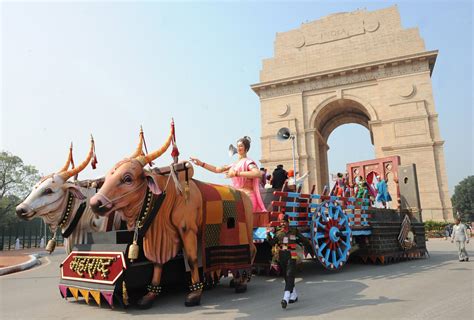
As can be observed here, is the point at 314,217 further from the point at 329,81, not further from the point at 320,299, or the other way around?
the point at 329,81

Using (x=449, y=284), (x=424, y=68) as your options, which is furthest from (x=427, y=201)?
(x=449, y=284)

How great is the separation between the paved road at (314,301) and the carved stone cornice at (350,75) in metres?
22.2

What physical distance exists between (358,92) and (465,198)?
52.5m

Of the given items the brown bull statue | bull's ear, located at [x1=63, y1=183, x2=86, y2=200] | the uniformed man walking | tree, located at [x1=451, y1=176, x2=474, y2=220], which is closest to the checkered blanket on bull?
the brown bull statue

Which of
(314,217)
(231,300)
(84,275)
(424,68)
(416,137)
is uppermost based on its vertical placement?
(424,68)

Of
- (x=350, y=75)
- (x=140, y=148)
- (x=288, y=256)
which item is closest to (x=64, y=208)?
(x=140, y=148)

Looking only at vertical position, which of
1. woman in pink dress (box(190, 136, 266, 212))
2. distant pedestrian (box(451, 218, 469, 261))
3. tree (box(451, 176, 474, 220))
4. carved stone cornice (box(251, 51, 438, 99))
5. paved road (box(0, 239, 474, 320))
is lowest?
paved road (box(0, 239, 474, 320))

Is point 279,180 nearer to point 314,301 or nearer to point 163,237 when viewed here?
point 314,301

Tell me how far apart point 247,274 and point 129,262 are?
7.36 feet

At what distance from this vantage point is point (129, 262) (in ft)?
16.2

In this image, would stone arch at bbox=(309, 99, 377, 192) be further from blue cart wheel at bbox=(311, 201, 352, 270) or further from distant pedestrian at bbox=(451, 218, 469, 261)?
blue cart wheel at bbox=(311, 201, 352, 270)

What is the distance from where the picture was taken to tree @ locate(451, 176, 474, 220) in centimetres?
6462

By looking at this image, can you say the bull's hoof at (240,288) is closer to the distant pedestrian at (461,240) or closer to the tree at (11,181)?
the distant pedestrian at (461,240)

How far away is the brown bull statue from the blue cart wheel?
7.27 feet
